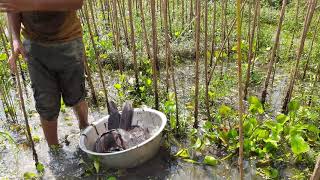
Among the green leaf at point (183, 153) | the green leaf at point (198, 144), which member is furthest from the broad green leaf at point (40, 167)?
the green leaf at point (198, 144)

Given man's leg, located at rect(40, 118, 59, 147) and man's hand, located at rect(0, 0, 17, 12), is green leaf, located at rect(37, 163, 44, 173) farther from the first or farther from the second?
man's hand, located at rect(0, 0, 17, 12)

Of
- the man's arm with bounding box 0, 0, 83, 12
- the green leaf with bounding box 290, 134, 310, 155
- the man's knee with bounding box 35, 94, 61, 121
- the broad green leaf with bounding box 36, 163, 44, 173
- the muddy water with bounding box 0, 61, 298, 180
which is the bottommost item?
the muddy water with bounding box 0, 61, 298, 180

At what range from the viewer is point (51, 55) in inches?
87.1

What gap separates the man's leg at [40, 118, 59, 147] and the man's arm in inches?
31.9

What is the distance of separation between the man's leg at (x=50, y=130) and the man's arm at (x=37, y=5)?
810 mm

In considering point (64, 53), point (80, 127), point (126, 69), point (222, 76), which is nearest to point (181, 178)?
point (80, 127)

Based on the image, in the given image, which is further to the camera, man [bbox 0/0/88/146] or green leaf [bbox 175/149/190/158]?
green leaf [bbox 175/149/190/158]

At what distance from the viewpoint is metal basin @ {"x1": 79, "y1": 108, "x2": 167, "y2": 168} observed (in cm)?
217

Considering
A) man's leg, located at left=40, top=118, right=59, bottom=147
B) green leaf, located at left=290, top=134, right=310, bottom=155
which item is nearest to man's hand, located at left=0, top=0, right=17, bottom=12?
man's leg, located at left=40, top=118, right=59, bottom=147

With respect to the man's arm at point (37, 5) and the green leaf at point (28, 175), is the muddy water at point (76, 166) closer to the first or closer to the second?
the green leaf at point (28, 175)

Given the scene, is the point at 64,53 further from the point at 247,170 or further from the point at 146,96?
the point at 247,170

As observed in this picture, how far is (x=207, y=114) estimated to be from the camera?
2.74 metres

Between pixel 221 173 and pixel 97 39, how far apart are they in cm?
250

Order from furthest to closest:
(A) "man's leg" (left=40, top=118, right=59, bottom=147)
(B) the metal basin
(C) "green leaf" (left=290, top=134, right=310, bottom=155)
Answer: (A) "man's leg" (left=40, top=118, right=59, bottom=147) → (B) the metal basin → (C) "green leaf" (left=290, top=134, right=310, bottom=155)
